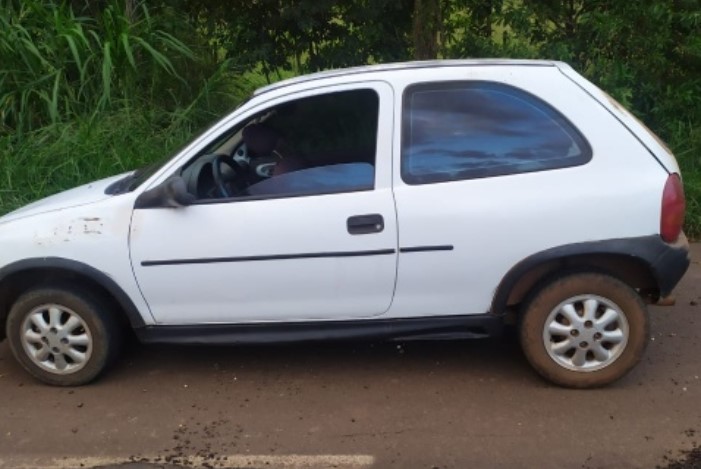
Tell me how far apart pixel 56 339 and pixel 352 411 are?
5.34 feet

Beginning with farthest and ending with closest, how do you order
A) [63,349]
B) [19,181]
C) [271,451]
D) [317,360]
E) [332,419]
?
1. [19,181]
2. [317,360]
3. [63,349]
4. [332,419]
5. [271,451]

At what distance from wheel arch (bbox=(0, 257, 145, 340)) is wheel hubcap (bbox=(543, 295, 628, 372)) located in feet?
7.04

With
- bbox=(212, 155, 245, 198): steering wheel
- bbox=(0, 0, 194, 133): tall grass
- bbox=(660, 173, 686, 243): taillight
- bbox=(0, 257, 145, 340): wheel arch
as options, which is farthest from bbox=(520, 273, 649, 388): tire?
bbox=(0, 0, 194, 133): tall grass

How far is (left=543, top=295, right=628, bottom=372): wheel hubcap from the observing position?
13.6 ft

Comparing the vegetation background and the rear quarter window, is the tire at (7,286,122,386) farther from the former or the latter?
the vegetation background

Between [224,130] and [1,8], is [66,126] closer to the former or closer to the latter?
[1,8]

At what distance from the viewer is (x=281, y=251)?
13.5 ft

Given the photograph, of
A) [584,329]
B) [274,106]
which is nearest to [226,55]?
[274,106]

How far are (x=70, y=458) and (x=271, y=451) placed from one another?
94cm

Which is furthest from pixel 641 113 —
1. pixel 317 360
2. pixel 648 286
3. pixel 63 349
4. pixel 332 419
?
pixel 63 349

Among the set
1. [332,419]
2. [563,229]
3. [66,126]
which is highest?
[66,126]

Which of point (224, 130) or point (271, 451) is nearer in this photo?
point (271, 451)

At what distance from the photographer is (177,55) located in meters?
8.52

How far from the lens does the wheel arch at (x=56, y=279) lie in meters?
4.25
